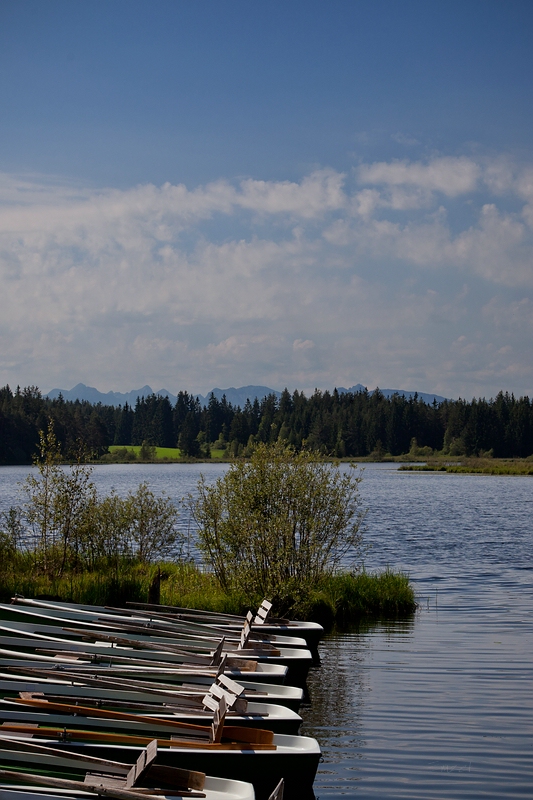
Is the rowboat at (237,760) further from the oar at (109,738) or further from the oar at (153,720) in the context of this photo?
the oar at (153,720)

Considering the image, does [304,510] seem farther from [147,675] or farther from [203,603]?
[147,675]

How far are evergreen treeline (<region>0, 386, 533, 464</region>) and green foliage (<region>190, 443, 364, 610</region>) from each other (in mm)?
110754

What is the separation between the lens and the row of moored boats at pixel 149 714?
675 cm

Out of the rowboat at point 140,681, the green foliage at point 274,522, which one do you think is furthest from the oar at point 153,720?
the green foliage at point 274,522

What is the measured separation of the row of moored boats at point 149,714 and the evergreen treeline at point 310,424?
11614 cm

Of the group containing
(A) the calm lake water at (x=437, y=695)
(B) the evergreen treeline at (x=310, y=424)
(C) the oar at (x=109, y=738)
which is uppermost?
(B) the evergreen treeline at (x=310, y=424)

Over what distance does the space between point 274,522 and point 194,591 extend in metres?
2.39

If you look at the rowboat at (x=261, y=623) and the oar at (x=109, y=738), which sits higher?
the oar at (x=109, y=738)

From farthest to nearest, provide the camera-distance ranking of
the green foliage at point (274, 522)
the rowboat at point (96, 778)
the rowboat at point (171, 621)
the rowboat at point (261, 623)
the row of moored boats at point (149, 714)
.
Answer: the green foliage at point (274, 522) → the rowboat at point (261, 623) → the rowboat at point (171, 621) → the row of moored boats at point (149, 714) → the rowboat at point (96, 778)

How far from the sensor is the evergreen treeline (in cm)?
13325

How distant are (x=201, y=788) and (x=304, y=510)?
1102 cm

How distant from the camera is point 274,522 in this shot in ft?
56.6

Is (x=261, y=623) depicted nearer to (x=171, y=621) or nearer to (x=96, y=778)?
(x=171, y=621)

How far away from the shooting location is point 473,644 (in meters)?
16.4
